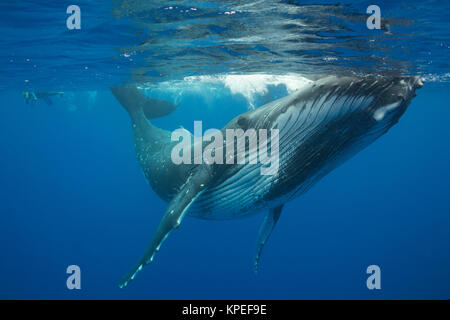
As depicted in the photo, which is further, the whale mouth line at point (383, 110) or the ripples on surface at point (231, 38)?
the ripples on surface at point (231, 38)

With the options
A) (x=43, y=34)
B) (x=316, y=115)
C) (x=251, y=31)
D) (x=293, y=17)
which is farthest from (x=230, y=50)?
(x=316, y=115)

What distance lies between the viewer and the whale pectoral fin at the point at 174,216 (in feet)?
18.1

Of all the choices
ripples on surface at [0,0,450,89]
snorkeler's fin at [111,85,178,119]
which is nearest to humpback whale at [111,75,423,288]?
ripples on surface at [0,0,450,89]

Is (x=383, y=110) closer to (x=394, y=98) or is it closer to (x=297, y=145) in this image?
(x=394, y=98)

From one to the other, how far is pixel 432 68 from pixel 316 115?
1539cm

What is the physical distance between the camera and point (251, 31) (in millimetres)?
9914

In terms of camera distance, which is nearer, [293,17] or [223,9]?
[223,9]

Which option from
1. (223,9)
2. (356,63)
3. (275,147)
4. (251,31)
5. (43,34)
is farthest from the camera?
(356,63)

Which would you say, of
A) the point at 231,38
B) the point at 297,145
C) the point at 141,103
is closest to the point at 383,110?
the point at 297,145

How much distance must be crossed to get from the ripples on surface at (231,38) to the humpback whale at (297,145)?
12.3ft

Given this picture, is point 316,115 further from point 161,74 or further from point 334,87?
point 161,74

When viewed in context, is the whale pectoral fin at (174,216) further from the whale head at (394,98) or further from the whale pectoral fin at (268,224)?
the whale head at (394,98)

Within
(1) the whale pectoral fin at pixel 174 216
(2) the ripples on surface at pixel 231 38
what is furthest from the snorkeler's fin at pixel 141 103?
(1) the whale pectoral fin at pixel 174 216
